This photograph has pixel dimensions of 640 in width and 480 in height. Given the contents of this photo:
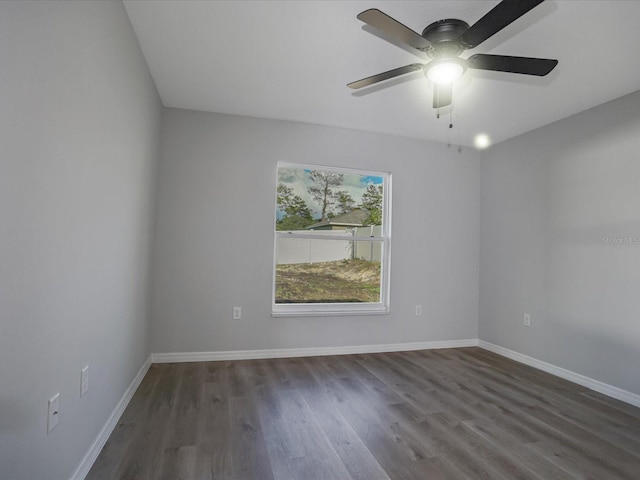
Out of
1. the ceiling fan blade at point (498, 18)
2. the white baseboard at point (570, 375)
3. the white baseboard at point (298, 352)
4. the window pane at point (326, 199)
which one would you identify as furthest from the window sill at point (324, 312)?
the ceiling fan blade at point (498, 18)

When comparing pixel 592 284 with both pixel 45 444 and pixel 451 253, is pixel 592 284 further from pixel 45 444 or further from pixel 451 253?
pixel 45 444

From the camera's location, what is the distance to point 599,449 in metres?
2.03

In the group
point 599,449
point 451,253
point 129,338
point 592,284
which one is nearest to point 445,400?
point 599,449

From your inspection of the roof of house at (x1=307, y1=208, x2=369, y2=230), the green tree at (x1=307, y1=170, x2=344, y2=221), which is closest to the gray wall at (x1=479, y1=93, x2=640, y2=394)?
the roof of house at (x1=307, y1=208, x2=369, y2=230)

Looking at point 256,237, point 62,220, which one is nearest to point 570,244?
point 256,237

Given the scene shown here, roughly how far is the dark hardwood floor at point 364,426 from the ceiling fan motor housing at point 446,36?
2243 millimetres

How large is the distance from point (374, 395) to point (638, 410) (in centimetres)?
199

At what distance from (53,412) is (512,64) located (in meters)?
2.68

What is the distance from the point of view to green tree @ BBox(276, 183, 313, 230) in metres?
3.73

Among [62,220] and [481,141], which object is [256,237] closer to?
[62,220]

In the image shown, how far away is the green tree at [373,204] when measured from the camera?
4.04 m

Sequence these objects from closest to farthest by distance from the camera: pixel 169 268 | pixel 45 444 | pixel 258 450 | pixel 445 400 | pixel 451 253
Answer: pixel 45 444
pixel 258 450
pixel 445 400
pixel 169 268
pixel 451 253

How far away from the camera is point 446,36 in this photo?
74.4 inches

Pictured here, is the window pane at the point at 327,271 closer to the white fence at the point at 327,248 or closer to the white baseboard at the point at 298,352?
the white fence at the point at 327,248
